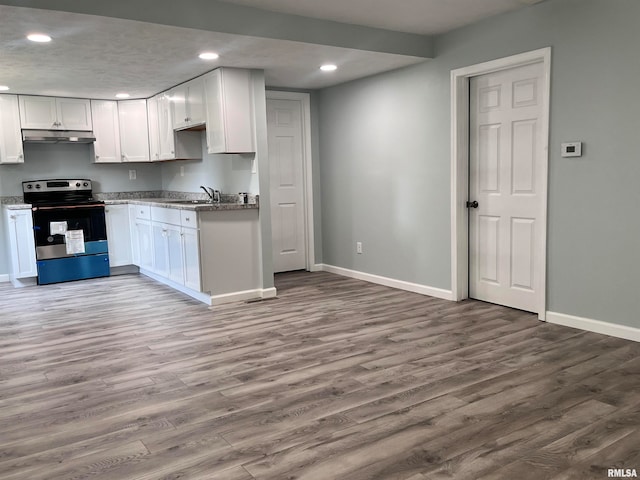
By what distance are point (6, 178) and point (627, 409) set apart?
676 centimetres

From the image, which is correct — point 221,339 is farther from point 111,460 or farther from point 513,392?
point 513,392

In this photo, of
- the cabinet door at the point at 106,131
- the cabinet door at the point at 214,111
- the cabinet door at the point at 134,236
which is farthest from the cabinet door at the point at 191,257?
the cabinet door at the point at 106,131

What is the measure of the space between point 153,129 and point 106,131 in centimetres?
61

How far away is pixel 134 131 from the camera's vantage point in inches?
270

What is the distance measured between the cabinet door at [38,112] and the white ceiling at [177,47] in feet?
2.01

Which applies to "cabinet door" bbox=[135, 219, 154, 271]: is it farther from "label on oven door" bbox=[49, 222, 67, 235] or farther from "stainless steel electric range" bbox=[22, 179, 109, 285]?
"label on oven door" bbox=[49, 222, 67, 235]

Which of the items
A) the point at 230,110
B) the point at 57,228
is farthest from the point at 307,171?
the point at 57,228

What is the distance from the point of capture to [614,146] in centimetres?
362

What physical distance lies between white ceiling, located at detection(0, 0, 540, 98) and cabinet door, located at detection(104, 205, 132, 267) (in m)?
1.73

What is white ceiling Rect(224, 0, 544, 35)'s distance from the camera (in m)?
3.86

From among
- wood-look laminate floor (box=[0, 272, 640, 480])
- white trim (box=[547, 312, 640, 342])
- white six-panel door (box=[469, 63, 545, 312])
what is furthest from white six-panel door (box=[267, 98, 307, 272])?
white trim (box=[547, 312, 640, 342])

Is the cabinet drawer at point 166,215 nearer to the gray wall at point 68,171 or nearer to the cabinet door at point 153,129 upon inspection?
the cabinet door at point 153,129

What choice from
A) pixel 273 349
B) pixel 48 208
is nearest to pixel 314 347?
pixel 273 349

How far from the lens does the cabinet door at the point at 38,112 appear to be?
20.4 ft
